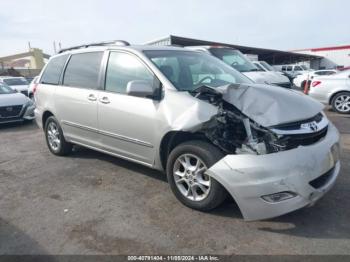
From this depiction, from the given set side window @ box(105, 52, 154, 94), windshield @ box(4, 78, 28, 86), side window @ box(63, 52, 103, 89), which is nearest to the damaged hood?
side window @ box(105, 52, 154, 94)

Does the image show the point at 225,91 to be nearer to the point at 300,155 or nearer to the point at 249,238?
the point at 300,155

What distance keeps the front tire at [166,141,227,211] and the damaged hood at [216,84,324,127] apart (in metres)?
0.51

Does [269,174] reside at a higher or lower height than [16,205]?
higher

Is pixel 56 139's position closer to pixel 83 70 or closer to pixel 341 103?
pixel 83 70

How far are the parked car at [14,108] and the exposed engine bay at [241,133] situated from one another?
25.5 ft

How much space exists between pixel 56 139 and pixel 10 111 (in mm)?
4650

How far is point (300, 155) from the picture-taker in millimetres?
2865

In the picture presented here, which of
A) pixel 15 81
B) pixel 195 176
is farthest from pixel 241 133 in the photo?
pixel 15 81

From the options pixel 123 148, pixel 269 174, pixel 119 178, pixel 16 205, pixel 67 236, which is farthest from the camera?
pixel 119 178

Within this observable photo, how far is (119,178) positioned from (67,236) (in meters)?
1.49

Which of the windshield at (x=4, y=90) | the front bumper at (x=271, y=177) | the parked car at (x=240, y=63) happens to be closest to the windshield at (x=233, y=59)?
the parked car at (x=240, y=63)

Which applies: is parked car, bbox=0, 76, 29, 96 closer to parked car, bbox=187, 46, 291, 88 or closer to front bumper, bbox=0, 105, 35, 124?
front bumper, bbox=0, 105, 35, 124

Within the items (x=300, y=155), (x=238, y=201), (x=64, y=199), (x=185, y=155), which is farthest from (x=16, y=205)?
(x=300, y=155)

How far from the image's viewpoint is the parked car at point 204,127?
2.88 m
